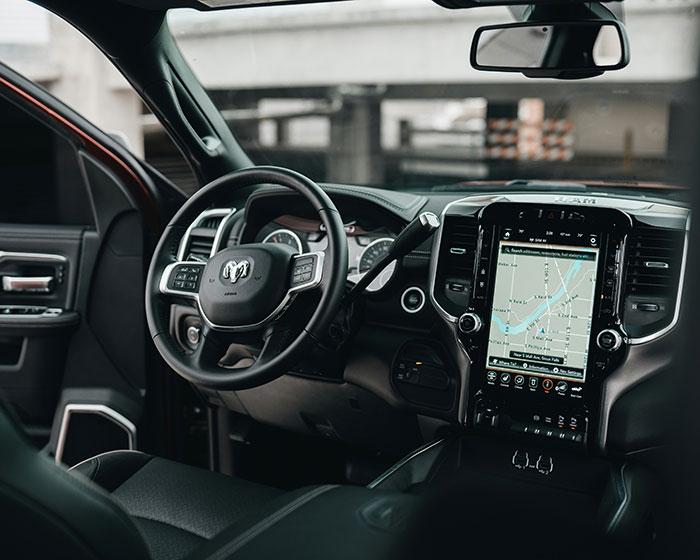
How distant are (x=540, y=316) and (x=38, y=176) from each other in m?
2.55

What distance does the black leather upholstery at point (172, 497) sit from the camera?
1818 mm

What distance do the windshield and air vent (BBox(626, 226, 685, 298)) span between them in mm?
8367

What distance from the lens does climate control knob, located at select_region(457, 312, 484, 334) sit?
6.75 feet

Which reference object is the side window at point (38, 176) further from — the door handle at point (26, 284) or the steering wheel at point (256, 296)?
the steering wheel at point (256, 296)

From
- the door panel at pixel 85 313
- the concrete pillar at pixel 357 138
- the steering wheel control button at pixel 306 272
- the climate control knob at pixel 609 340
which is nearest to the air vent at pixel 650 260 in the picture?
the climate control knob at pixel 609 340

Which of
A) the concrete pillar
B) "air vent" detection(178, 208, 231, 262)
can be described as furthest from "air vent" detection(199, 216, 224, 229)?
the concrete pillar

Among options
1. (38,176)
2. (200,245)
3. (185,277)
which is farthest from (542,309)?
(38,176)

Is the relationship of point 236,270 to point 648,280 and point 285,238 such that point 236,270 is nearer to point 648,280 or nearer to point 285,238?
point 285,238

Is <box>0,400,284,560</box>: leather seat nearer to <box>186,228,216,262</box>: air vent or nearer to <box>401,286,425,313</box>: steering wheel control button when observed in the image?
<box>401,286,425,313</box>: steering wheel control button

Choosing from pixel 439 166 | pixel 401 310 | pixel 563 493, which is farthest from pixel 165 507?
pixel 439 166

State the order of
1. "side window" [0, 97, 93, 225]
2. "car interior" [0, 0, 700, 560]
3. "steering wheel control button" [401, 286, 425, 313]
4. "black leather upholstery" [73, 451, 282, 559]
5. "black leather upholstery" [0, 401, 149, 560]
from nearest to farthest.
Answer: "black leather upholstery" [0, 401, 149, 560]
"car interior" [0, 0, 700, 560]
"black leather upholstery" [73, 451, 282, 559]
"steering wheel control button" [401, 286, 425, 313]
"side window" [0, 97, 93, 225]

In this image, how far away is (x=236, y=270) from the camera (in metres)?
2.02

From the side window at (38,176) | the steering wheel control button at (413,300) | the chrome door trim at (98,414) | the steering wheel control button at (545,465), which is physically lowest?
the chrome door trim at (98,414)

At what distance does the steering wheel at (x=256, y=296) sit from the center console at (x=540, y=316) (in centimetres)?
42
